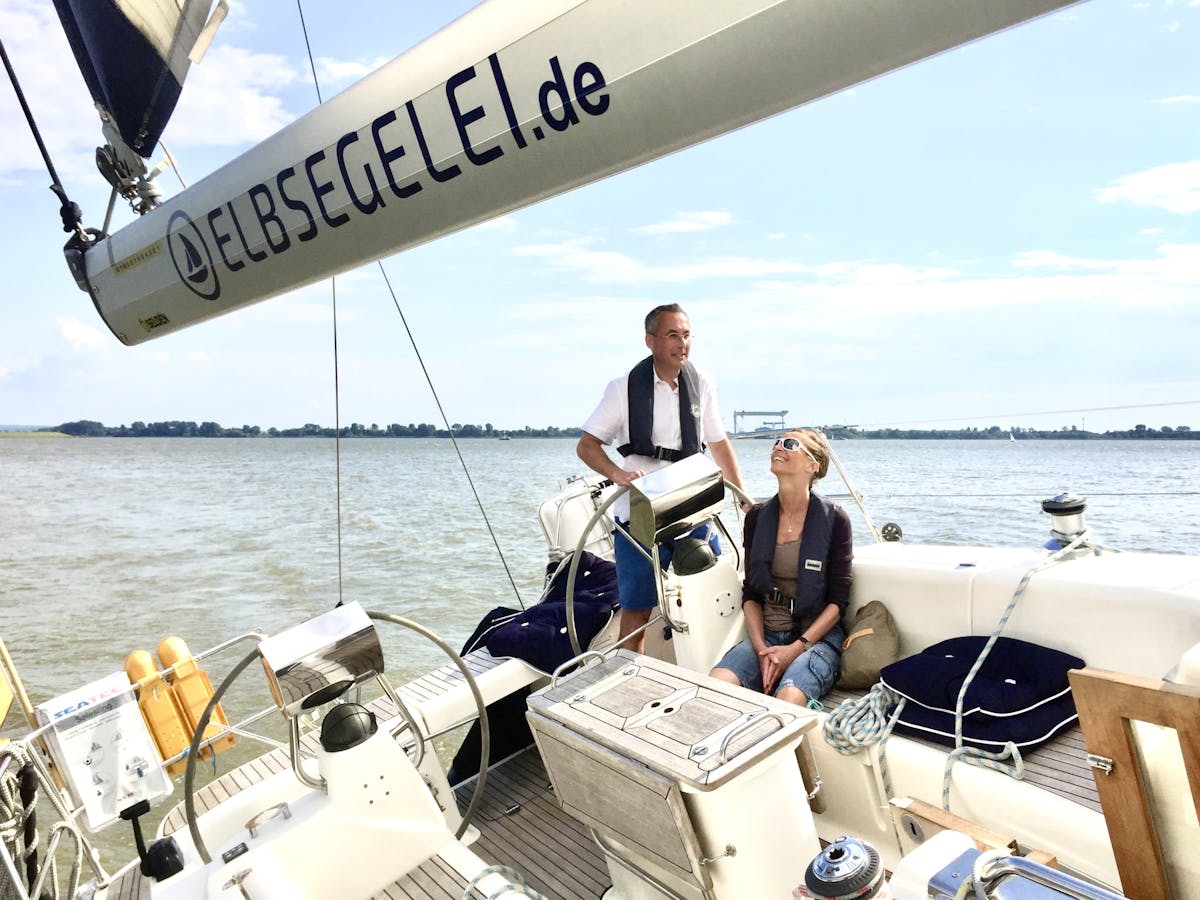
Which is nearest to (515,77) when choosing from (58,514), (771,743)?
(771,743)

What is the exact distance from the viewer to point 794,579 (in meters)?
2.70

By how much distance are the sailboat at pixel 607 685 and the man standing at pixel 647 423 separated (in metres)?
0.24

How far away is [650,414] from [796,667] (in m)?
1.02

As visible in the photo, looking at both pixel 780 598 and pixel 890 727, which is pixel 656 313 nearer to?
pixel 780 598

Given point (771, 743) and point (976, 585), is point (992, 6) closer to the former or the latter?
point (771, 743)

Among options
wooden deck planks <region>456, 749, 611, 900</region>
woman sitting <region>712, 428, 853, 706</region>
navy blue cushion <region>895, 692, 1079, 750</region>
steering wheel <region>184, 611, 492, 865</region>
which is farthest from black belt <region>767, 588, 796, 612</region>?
steering wheel <region>184, 611, 492, 865</region>

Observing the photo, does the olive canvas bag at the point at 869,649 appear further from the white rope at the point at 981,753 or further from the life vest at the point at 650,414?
the life vest at the point at 650,414

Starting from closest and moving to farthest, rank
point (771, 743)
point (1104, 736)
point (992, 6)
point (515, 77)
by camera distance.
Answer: point (992, 6), point (515, 77), point (1104, 736), point (771, 743)

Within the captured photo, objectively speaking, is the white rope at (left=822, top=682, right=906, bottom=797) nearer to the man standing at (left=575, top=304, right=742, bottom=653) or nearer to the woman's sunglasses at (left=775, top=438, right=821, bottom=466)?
the woman's sunglasses at (left=775, top=438, right=821, bottom=466)

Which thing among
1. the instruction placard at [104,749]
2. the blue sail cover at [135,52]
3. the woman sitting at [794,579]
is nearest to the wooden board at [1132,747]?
the woman sitting at [794,579]

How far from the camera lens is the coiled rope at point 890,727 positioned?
2010mm

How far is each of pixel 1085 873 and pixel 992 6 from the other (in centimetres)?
185

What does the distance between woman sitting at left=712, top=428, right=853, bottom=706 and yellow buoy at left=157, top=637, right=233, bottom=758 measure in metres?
1.76

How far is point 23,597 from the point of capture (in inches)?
466
